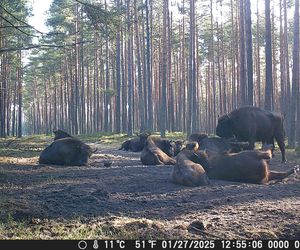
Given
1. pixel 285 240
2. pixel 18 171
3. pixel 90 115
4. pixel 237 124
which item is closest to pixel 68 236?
pixel 285 240

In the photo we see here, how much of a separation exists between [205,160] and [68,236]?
6.37 meters

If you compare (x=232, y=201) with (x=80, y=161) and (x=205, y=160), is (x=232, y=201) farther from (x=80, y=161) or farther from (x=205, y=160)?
(x=80, y=161)

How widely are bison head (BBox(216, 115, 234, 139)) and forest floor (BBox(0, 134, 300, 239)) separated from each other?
4.33 metres

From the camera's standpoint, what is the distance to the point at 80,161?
47.2 feet

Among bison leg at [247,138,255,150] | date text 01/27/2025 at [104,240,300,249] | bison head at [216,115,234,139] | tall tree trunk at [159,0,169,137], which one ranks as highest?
tall tree trunk at [159,0,169,137]

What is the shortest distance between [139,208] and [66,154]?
7.49m

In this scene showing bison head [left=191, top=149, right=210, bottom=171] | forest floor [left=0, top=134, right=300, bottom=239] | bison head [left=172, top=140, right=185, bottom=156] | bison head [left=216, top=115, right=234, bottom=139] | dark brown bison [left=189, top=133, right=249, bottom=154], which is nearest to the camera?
forest floor [left=0, top=134, right=300, bottom=239]

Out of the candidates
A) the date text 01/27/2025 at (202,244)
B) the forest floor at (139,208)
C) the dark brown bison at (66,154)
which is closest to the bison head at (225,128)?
the forest floor at (139,208)

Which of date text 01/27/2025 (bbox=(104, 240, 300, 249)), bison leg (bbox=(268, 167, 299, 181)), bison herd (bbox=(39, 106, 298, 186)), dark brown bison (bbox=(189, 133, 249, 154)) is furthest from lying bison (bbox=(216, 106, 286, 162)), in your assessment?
date text 01/27/2025 (bbox=(104, 240, 300, 249))

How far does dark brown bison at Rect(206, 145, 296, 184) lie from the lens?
33.0ft

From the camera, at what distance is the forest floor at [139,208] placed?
5559 mm

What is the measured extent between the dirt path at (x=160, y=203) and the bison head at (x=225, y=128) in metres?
4.34

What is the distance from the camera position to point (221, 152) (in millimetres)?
12625

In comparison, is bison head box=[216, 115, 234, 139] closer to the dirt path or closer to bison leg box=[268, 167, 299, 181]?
the dirt path
